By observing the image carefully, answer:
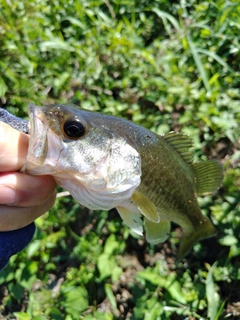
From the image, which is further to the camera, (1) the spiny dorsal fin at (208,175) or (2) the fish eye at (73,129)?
(1) the spiny dorsal fin at (208,175)

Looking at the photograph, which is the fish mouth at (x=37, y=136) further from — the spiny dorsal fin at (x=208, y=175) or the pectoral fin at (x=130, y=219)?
the spiny dorsal fin at (x=208, y=175)

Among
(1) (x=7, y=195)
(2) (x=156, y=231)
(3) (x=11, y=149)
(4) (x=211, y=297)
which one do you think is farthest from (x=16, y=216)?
(4) (x=211, y=297)

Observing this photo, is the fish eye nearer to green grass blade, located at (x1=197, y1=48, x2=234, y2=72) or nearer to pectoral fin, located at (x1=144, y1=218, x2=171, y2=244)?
pectoral fin, located at (x1=144, y1=218, x2=171, y2=244)

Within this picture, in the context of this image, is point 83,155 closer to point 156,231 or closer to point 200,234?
point 156,231

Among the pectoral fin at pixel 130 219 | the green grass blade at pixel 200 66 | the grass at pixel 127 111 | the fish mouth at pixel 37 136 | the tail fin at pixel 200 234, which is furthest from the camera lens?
the green grass blade at pixel 200 66

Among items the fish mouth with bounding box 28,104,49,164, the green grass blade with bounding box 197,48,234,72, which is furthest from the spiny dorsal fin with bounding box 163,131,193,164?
the green grass blade with bounding box 197,48,234,72

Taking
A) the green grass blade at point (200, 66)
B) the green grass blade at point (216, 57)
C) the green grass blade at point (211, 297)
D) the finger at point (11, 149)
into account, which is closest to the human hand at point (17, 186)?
the finger at point (11, 149)

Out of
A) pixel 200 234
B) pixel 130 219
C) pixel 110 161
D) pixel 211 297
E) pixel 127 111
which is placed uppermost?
pixel 110 161

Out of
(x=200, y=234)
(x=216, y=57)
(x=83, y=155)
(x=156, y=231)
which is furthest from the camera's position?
(x=216, y=57)
